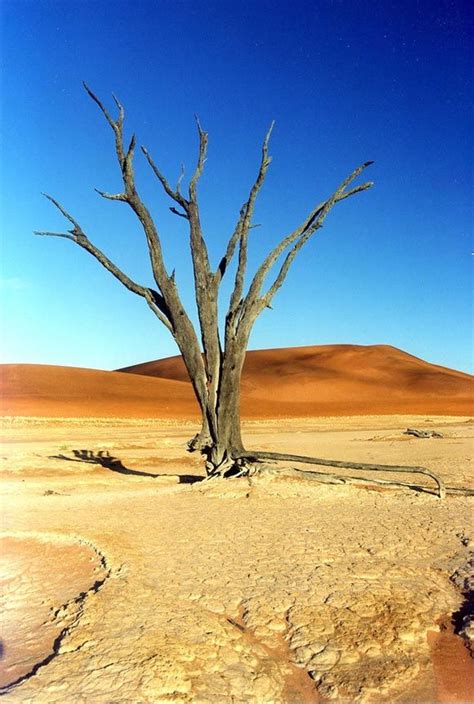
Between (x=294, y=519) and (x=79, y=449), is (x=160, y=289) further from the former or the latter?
(x=79, y=449)

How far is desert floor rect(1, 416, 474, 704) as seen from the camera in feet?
10.9

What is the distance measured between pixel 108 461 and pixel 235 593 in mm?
9638

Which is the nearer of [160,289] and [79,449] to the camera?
[160,289]

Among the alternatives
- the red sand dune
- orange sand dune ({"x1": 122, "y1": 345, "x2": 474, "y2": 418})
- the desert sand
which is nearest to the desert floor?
the desert sand

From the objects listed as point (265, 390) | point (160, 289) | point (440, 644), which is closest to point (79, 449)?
point (160, 289)

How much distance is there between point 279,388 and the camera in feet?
192

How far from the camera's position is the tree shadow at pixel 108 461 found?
11295mm

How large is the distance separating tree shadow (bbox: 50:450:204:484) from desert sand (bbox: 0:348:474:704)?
129 cm

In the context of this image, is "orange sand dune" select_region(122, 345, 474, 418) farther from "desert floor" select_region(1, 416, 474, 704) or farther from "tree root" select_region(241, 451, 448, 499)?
"desert floor" select_region(1, 416, 474, 704)

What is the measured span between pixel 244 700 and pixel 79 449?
12.9 m

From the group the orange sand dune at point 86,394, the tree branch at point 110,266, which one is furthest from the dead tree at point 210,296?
the orange sand dune at point 86,394

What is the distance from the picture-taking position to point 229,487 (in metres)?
8.61

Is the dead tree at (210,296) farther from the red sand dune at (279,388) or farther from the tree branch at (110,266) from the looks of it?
the red sand dune at (279,388)

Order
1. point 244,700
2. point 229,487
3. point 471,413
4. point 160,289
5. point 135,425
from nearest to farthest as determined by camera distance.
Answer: point 244,700 → point 229,487 → point 160,289 → point 135,425 → point 471,413
